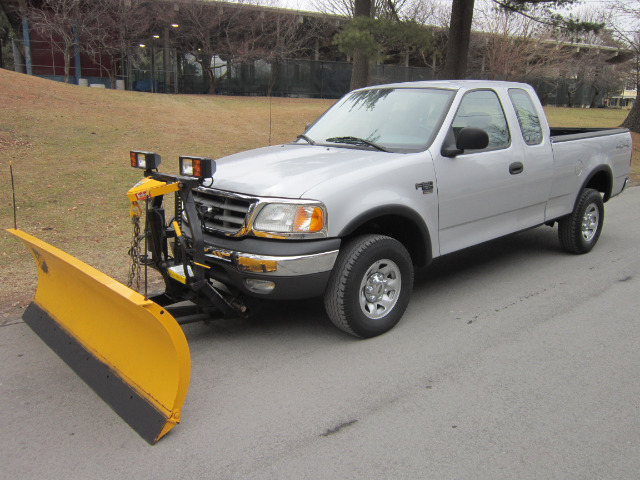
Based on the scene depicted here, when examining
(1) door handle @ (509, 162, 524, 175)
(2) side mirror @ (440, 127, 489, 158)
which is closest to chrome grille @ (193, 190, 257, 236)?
(2) side mirror @ (440, 127, 489, 158)

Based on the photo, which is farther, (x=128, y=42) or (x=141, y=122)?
(x=128, y=42)

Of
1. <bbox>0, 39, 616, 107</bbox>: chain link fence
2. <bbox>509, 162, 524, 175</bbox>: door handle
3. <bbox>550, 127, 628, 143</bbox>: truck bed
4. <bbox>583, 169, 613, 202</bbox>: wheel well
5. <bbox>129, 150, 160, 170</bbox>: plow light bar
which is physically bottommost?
<bbox>583, 169, 613, 202</bbox>: wheel well

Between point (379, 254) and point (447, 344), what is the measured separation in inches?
35.1

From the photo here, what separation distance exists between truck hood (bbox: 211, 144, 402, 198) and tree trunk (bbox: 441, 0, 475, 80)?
32.2ft

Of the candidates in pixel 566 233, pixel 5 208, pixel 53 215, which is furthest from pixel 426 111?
pixel 5 208

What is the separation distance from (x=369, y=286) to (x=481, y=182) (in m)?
1.56

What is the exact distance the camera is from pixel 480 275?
6.09 m

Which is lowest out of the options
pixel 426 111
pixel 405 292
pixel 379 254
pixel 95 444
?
pixel 95 444

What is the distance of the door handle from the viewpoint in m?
5.41

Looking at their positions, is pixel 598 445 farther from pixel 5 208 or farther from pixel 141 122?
pixel 141 122

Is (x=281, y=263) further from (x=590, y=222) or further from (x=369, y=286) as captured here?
(x=590, y=222)

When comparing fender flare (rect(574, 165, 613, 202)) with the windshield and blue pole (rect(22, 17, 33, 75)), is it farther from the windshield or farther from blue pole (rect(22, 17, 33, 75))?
blue pole (rect(22, 17, 33, 75))

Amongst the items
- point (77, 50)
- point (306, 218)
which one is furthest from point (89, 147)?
point (77, 50)

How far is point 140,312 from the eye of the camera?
124 inches
